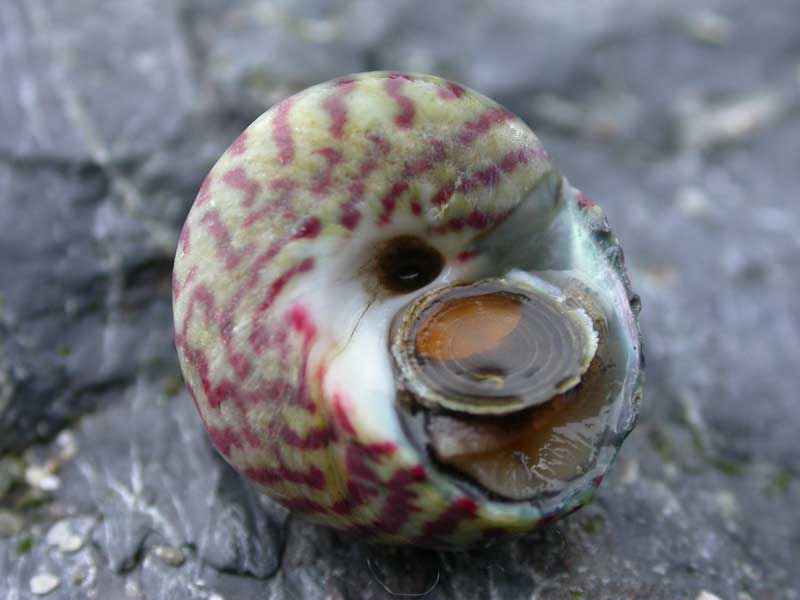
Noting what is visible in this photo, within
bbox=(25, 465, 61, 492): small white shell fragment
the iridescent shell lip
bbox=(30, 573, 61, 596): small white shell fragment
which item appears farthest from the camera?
bbox=(25, 465, 61, 492): small white shell fragment

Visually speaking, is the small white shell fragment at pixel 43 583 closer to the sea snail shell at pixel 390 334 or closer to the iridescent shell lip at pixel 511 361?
the sea snail shell at pixel 390 334

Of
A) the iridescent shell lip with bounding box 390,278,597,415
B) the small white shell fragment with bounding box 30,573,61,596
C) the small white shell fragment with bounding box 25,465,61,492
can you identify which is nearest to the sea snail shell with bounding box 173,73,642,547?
the iridescent shell lip with bounding box 390,278,597,415

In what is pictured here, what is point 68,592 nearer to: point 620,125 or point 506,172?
point 506,172

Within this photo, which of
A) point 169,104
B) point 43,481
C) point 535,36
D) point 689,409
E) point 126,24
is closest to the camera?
point 43,481

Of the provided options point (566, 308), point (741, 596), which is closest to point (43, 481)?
point (566, 308)

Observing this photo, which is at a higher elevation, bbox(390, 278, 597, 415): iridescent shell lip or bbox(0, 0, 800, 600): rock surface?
bbox(390, 278, 597, 415): iridescent shell lip

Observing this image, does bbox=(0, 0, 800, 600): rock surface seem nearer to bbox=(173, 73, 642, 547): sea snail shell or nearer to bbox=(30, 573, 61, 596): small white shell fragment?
bbox=(30, 573, 61, 596): small white shell fragment

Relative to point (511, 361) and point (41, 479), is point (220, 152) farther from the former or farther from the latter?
point (511, 361)

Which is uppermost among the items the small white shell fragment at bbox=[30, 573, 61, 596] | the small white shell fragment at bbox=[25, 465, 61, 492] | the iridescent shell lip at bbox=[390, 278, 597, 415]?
the iridescent shell lip at bbox=[390, 278, 597, 415]
